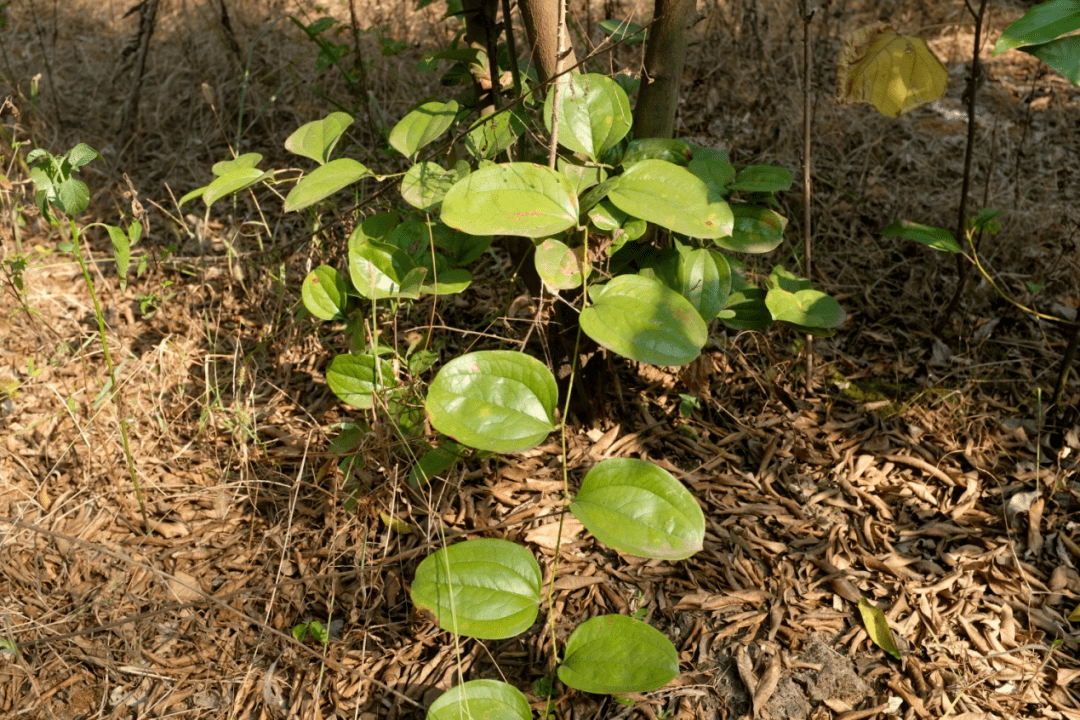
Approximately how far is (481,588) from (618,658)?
0.84 ft

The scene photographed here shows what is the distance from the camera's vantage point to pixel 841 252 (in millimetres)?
2357

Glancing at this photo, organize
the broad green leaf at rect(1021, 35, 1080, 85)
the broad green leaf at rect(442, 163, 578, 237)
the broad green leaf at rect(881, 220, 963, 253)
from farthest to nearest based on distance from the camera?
the broad green leaf at rect(881, 220, 963, 253) → the broad green leaf at rect(442, 163, 578, 237) → the broad green leaf at rect(1021, 35, 1080, 85)

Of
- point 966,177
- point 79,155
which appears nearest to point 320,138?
point 79,155

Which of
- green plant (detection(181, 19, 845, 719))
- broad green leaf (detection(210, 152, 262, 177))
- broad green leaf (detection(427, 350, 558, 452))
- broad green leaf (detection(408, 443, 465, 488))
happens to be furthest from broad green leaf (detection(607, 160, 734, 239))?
broad green leaf (detection(210, 152, 262, 177))

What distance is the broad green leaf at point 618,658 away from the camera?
1.30 metres

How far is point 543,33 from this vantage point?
1.68 m

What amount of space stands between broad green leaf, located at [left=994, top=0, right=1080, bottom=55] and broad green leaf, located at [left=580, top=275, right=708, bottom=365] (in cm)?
63

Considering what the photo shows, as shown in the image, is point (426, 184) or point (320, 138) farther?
point (320, 138)

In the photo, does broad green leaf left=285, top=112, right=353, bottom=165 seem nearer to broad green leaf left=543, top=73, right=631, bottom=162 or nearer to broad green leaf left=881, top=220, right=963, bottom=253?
broad green leaf left=543, top=73, right=631, bottom=162

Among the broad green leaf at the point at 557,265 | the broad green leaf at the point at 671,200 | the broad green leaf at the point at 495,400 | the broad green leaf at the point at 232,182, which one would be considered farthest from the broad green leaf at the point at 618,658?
the broad green leaf at the point at 232,182

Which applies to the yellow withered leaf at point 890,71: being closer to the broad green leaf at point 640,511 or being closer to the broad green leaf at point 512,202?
the broad green leaf at point 512,202

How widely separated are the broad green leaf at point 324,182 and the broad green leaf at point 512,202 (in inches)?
9.7

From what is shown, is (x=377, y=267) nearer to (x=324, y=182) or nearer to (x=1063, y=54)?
(x=324, y=182)

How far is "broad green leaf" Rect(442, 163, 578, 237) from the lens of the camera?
143 cm
